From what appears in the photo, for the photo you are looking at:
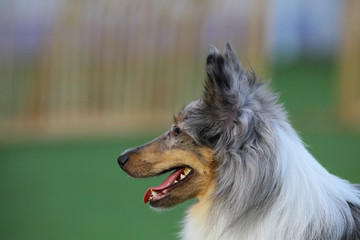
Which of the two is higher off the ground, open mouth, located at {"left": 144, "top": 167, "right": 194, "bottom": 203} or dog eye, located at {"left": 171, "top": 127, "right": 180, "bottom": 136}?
dog eye, located at {"left": 171, "top": 127, "right": 180, "bottom": 136}

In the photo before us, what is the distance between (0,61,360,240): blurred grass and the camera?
316 inches

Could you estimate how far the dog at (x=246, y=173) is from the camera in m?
4.31

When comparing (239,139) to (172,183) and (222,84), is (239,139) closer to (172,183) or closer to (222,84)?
(222,84)

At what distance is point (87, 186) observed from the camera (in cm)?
891

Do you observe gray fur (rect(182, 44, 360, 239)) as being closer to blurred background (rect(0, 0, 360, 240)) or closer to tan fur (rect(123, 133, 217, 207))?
tan fur (rect(123, 133, 217, 207))

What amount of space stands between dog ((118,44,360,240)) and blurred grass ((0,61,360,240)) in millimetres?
2627

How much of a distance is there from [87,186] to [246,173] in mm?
4794

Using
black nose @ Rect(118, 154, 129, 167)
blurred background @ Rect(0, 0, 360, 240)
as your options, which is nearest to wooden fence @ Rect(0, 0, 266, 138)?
blurred background @ Rect(0, 0, 360, 240)

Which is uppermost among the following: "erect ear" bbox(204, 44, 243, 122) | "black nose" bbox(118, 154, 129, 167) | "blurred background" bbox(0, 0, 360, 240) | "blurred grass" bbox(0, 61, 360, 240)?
"erect ear" bbox(204, 44, 243, 122)

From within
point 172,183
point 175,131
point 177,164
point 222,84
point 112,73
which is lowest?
point 112,73

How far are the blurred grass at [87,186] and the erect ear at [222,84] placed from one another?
2871 mm

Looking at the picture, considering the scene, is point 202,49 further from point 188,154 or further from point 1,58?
point 188,154

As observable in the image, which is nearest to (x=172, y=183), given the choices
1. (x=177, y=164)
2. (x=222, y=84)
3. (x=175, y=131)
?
(x=177, y=164)

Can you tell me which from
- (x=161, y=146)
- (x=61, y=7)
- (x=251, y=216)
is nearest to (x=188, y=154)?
(x=161, y=146)
